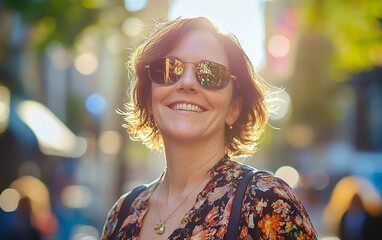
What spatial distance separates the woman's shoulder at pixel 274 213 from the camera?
1.86 metres

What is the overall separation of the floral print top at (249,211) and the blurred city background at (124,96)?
2.82ft

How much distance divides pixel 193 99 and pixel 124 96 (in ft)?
16.6

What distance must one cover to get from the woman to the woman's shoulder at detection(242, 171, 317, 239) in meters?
0.08

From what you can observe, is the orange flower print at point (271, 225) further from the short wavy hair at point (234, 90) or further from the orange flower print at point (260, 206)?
the short wavy hair at point (234, 90)

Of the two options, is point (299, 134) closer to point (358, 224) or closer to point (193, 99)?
point (358, 224)

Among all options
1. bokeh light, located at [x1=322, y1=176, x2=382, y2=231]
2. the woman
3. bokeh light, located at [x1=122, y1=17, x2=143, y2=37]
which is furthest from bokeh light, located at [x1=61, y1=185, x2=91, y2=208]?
the woman

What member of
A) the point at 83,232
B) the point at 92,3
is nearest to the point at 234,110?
the point at 92,3

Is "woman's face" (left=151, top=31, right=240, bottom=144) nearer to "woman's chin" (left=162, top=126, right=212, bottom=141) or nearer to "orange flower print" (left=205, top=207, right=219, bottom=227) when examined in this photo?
"woman's chin" (left=162, top=126, right=212, bottom=141)

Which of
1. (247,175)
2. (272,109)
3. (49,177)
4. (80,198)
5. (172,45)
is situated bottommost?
(80,198)

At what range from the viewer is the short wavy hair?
2.41 meters

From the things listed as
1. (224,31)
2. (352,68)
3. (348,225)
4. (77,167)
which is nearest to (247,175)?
(224,31)

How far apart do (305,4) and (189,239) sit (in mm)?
5256

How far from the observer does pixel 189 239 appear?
2027 mm

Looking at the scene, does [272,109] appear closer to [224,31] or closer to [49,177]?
[224,31]
